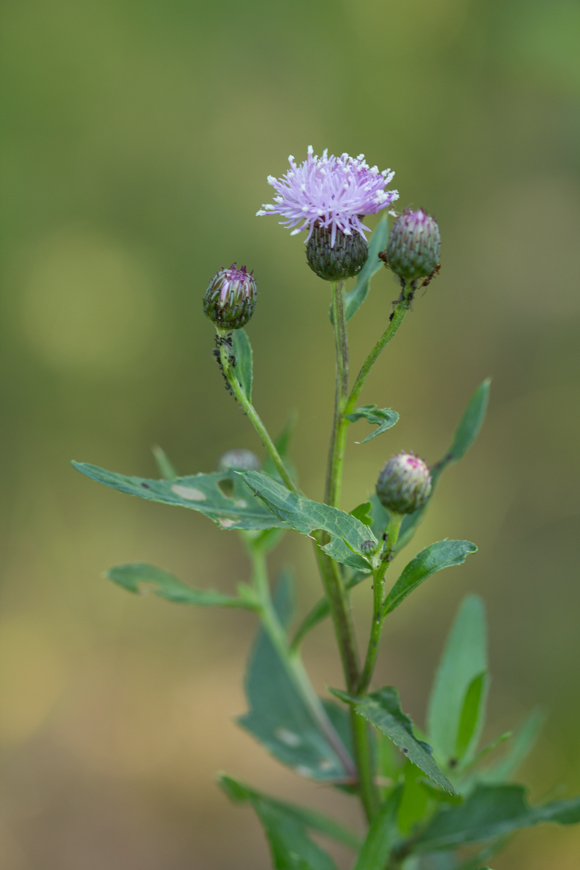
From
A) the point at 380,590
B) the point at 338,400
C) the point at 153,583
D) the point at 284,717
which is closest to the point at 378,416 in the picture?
the point at 338,400

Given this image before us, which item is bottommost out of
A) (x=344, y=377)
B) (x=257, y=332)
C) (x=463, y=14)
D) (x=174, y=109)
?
(x=344, y=377)

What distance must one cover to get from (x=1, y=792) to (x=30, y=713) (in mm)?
523

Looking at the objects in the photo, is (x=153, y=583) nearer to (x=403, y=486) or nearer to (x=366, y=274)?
(x=403, y=486)

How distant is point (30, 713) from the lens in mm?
4852

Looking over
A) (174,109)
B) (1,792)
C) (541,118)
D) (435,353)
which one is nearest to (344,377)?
(1,792)

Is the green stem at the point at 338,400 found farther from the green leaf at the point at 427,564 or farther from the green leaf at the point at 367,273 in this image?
the green leaf at the point at 427,564

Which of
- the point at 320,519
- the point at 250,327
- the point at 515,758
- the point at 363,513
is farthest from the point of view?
the point at 250,327

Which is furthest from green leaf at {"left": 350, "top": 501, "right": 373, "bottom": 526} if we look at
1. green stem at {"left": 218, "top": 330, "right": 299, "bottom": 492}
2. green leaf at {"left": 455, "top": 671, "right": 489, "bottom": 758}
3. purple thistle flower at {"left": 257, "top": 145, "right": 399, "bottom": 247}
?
green leaf at {"left": 455, "top": 671, "right": 489, "bottom": 758}

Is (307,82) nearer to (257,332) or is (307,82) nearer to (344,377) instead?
(257,332)

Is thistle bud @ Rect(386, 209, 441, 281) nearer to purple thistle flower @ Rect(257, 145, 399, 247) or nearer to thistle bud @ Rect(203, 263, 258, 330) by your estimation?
purple thistle flower @ Rect(257, 145, 399, 247)

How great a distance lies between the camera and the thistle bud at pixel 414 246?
159 centimetres

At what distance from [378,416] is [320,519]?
248 mm

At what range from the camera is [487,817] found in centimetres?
188

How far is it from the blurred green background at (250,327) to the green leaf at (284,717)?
258 cm
